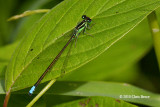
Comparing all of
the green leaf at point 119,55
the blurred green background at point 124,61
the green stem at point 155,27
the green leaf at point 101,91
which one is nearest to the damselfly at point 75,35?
the green leaf at point 101,91

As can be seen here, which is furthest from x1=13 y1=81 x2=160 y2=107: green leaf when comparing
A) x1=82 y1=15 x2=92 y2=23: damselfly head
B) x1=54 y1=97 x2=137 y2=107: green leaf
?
x1=82 y1=15 x2=92 y2=23: damselfly head

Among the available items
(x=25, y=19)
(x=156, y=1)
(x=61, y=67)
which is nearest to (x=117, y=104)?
(x=61, y=67)

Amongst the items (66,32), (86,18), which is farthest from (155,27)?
(66,32)

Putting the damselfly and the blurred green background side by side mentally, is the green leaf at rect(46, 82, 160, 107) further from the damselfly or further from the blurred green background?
the blurred green background

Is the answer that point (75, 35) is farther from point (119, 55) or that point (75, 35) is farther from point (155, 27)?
point (119, 55)

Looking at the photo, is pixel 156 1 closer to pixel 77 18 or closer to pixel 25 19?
pixel 77 18

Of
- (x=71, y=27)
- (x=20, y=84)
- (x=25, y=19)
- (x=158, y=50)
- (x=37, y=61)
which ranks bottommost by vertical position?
(x=20, y=84)

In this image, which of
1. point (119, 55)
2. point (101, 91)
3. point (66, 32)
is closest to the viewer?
point (66, 32)

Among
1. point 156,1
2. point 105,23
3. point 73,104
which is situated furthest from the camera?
point 73,104
